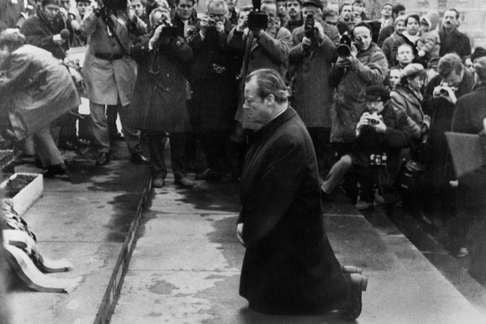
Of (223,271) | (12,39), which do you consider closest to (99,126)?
(12,39)

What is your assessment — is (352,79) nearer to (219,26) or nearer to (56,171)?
(219,26)

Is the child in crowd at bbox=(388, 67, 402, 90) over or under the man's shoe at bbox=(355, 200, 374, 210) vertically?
over

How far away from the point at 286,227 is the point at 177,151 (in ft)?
11.4

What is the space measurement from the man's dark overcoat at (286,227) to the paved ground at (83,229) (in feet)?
3.09

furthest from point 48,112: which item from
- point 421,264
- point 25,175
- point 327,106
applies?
point 421,264

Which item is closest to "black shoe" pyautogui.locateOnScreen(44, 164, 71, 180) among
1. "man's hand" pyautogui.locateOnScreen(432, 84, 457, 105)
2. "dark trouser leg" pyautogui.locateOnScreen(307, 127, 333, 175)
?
"dark trouser leg" pyautogui.locateOnScreen(307, 127, 333, 175)

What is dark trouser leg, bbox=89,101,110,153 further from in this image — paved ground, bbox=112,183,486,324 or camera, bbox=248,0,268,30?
camera, bbox=248,0,268,30

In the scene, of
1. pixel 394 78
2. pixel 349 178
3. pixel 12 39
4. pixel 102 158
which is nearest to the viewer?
pixel 12 39

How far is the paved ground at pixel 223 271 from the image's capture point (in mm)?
4828

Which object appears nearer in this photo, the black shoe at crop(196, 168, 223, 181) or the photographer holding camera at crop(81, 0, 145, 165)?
the photographer holding camera at crop(81, 0, 145, 165)

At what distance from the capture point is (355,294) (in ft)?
15.0

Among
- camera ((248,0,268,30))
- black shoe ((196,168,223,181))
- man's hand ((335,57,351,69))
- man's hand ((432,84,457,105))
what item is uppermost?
camera ((248,0,268,30))

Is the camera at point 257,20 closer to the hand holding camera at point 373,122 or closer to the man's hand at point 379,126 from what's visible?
the hand holding camera at point 373,122

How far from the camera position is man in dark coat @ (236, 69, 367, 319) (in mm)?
4309
